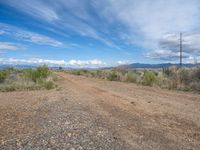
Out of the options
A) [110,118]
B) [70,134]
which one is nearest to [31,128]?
[70,134]

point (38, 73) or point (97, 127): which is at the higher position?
point (38, 73)

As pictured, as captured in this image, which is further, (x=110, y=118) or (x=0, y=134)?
(x=110, y=118)

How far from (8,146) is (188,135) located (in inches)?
179

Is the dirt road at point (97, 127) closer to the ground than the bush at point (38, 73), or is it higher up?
closer to the ground

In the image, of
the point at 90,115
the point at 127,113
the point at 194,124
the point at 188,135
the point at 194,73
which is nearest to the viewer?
the point at 188,135

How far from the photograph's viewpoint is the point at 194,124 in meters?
7.74

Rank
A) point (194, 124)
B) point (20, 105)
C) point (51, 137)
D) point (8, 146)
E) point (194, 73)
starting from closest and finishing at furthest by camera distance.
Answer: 1. point (8, 146)
2. point (51, 137)
3. point (194, 124)
4. point (20, 105)
5. point (194, 73)

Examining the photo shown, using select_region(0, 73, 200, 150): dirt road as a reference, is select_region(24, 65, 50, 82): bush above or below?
above

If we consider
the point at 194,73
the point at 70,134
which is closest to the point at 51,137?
the point at 70,134

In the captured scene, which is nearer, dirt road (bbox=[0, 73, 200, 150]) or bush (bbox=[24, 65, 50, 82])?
dirt road (bbox=[0, 73, 200, 150])

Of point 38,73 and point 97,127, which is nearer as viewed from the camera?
point 97,127

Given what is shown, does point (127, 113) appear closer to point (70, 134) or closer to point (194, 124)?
point (194, 124)

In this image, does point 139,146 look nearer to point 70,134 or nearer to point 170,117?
point 70,134

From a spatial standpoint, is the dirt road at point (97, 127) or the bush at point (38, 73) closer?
the dirt road at point (97, 127)
